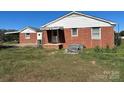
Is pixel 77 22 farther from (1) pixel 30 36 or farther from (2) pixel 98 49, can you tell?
(1) pixel 30 36

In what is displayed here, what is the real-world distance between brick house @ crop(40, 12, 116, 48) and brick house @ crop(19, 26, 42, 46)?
0.15m

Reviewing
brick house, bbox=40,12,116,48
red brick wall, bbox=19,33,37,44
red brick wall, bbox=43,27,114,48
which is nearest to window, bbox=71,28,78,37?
brick house, bbox=40,12,116,48

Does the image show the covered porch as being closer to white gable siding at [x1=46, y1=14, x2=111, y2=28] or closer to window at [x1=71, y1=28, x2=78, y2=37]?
white gable siding at [x1=46, y1=14, x2=111, y2=28]

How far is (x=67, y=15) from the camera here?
7.12 meters

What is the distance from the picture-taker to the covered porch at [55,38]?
7617 millimetres

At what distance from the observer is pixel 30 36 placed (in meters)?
7.39

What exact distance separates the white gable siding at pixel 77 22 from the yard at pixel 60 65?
71 cm

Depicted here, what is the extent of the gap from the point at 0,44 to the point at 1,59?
504 mm

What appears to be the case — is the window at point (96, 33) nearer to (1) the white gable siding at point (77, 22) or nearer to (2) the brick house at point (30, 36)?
(1) the white gable siding at point (77, 22)

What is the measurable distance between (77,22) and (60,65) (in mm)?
1288

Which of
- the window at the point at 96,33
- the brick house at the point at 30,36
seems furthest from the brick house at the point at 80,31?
the brick house at the point at 30,36

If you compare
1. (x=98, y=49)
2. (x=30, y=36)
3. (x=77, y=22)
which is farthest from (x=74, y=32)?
(x=30, y=36)

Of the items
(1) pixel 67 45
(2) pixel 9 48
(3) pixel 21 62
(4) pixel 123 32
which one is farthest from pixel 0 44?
(4) pixel 123 32
